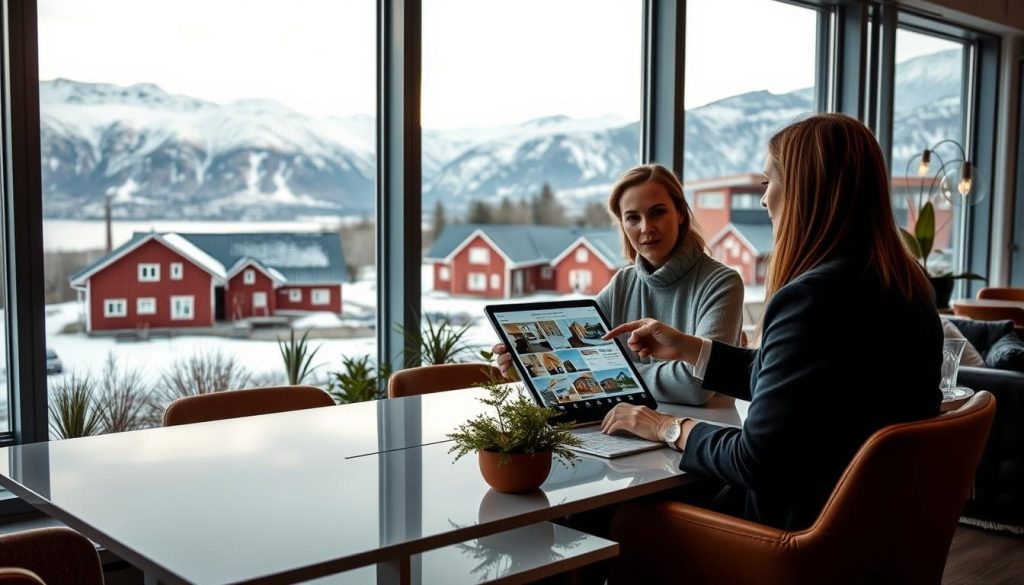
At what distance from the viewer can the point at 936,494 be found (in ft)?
5.68

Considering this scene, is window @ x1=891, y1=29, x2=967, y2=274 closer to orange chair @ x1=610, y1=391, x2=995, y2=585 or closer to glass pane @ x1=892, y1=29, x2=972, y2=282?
glass pane @ x1=892, y1=29, x2=972, y2=282

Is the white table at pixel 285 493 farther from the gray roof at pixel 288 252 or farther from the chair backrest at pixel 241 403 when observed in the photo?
the gray roof at pixel 288 252

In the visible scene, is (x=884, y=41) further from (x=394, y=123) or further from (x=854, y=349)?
(x=854, y=349)

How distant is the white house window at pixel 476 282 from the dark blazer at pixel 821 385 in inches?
103

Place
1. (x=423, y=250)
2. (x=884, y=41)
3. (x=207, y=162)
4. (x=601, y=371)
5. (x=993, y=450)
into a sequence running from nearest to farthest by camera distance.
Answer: (x=601, y=371), (x=207, y=162), (x=993, y=450), (x=423, y=250), (x=884, y=41)

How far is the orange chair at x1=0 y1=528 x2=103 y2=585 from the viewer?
1733mm

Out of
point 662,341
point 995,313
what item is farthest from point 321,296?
point 995,313

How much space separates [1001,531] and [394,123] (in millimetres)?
2932

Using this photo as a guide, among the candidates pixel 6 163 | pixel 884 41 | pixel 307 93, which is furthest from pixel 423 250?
pixel 884 41

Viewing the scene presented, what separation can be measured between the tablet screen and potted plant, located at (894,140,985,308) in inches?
157

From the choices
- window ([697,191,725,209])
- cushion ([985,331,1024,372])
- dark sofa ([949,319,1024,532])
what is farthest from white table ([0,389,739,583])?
window ([697,191,725,209])

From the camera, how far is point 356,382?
3.85 meters

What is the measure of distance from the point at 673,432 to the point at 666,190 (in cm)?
112

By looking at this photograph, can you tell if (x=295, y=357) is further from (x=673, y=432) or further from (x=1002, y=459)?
(x=1002, y=459)
